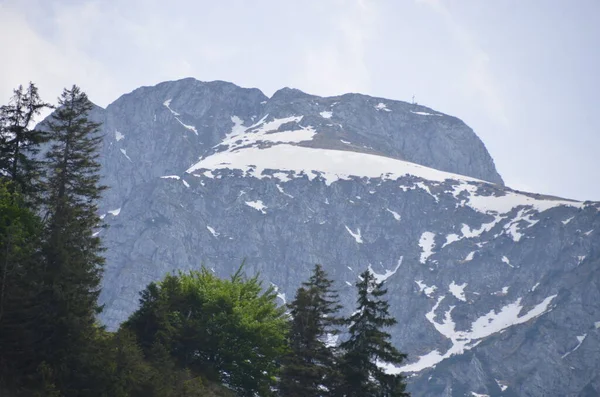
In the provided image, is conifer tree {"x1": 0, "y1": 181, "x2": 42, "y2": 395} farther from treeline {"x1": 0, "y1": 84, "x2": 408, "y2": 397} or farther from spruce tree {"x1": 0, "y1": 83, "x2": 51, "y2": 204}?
spruce tree {"x1": 0, "y1": 83, "x2": 51, "y2": 204}

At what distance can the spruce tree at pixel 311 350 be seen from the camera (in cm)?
3812

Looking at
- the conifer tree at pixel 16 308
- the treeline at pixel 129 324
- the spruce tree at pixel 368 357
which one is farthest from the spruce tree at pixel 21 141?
the spruce tree at pixel 368 357

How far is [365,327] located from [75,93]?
26632 millimetres

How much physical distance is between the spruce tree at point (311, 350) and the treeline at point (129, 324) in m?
0.07

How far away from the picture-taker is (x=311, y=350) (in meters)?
39.3

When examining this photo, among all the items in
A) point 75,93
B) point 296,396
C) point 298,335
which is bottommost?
point 296,396

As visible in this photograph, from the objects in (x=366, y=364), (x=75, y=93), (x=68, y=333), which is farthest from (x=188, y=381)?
(x=75, y=93)

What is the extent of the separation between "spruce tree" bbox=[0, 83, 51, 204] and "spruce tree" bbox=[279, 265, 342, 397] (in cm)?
1688

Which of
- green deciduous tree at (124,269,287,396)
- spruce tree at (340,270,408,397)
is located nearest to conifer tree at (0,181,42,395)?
green deciduous tree at (124,269,287,396)

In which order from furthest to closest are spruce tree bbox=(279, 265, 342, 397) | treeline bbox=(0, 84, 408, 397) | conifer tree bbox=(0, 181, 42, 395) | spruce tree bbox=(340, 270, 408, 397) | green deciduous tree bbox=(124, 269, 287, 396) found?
1. green deciduous tree bbox=(124, 269, 287, 396)
2. spruce tree bbox=(279, 265, 342, 397)
3. spruce tree bbox=(340, 270, 408, 397)
4. treeline bbox=(0, 84, 408, 397)
5. conifer tree bbox=(0, 181, 42, 395)

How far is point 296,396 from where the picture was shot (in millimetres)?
38062

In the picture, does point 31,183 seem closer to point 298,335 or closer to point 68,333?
point 68,333

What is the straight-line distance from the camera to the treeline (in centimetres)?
3192

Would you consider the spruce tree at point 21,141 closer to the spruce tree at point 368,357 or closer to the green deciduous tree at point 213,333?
the green deciduous tree at point 213,333
